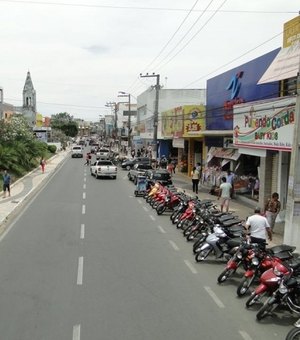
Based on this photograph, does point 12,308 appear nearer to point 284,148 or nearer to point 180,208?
point 180,208

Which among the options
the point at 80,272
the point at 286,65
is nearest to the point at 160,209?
the point at 286,65

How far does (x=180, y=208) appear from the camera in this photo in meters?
19.8

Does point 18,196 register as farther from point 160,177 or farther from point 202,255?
point 202,255

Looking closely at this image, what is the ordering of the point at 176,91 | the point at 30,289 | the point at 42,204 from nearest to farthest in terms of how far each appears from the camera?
1. the point at 30,289
2. the point at 42,204
3. the point at 176,91

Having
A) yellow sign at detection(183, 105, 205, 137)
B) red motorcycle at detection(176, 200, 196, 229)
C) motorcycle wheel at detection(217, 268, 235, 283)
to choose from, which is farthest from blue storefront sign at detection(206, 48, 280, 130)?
motorcycle wheel at detection(217, 268, 235, 283)

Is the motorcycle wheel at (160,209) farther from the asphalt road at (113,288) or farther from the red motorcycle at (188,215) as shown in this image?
the red motorcycle at (188,215)

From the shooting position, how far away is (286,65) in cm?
1731

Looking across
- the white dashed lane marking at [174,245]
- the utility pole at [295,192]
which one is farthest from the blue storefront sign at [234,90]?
the white dashed lane marking at [174,245]

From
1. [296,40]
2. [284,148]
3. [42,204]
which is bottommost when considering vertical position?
[42,204]

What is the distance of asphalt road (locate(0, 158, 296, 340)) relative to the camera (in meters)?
8.24

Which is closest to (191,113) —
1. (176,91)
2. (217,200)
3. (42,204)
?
(217,200)

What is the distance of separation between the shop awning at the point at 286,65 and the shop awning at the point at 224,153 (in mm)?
10135

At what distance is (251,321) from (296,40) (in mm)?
11113

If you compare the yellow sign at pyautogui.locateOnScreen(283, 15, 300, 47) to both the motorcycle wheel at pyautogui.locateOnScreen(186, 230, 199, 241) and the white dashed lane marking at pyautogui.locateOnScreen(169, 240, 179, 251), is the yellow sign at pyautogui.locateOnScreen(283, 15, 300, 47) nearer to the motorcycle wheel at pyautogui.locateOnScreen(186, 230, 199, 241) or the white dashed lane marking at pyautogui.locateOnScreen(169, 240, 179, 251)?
the motorcycle wheel at pyautogui.locateOnScreen(186, 230, 199, 241)
